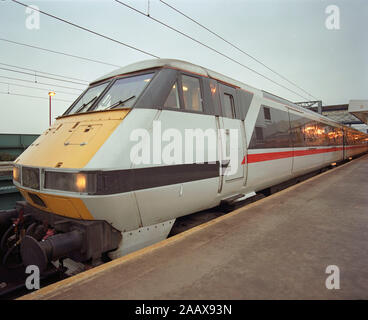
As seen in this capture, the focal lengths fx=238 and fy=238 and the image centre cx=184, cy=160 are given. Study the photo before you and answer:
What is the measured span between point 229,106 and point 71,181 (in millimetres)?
3121

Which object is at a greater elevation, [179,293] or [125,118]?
[125,118]

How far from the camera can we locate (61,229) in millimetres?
2797

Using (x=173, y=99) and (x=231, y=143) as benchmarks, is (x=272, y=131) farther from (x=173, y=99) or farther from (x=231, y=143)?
(x=173, y=99)

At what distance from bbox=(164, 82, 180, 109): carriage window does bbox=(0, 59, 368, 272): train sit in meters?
0.02

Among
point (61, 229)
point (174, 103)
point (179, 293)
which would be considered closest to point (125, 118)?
point (174, 103)

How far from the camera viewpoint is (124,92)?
356 cm

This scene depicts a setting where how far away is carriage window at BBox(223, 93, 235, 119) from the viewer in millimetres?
4367

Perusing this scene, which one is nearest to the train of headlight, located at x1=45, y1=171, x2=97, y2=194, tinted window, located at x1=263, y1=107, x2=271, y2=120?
headlight, located at x1=45, y1=171, x2=97, y2=194

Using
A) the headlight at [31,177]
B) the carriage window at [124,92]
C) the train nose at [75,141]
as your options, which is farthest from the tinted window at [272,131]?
the headlight at [31,177]

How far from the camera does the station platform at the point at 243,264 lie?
6.68 feet
